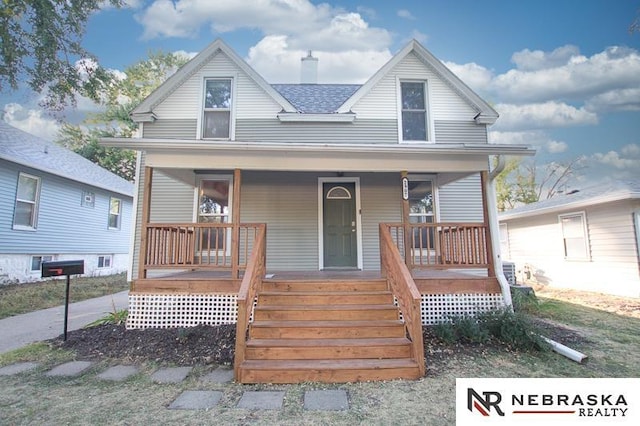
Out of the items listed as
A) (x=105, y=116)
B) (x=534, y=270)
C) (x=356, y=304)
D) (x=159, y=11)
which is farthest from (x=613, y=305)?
(x=105, y=116)

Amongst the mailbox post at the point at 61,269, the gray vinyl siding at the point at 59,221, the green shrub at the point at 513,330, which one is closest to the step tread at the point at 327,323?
the green shrub at the point at 513,330

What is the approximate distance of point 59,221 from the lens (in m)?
11.8

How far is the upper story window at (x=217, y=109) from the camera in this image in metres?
7.82

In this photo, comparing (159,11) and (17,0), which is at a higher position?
(159,11)

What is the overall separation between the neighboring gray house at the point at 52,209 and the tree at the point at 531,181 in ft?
79.5

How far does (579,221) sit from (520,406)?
10.3m

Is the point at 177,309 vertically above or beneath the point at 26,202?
beneath

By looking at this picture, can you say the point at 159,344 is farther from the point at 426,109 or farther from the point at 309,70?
the point at 309,70

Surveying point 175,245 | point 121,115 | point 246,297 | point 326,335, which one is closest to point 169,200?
point 175,245

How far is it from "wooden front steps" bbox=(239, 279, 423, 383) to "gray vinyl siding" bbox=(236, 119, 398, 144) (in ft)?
13.1

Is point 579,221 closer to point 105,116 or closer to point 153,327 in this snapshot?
point 153,327

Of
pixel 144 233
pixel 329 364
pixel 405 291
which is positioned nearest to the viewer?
pixel 329 364

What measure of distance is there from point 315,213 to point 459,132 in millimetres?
4219

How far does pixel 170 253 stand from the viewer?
549 centimetres
